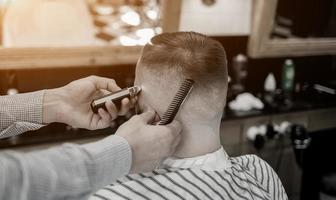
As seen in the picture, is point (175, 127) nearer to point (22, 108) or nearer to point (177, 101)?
point (177, 101)

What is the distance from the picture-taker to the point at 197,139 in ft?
4.55

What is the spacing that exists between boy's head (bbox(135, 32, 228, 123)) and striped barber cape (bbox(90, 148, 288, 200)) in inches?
6.1

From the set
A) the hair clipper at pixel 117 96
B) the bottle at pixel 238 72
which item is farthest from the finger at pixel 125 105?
the bottle at pixel 238 72

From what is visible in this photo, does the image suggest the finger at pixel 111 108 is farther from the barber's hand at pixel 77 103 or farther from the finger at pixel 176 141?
the finger at pixel 176 141

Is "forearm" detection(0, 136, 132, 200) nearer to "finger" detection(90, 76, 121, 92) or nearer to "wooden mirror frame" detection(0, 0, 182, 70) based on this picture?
"finger" detection(90, 76, 121, 92)

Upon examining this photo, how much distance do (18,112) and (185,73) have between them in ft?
1.85

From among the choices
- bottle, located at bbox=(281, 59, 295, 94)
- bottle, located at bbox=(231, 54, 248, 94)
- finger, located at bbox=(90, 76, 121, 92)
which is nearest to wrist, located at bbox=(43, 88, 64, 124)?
finger, located at bbox=(90, 76, 121, 92)

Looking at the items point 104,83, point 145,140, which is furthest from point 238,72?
point 145,140

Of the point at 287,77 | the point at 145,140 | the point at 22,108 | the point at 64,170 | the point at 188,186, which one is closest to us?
the point at 64,170

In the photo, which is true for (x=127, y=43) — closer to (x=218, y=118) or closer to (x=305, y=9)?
(x=218, y=118)

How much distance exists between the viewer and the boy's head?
128 centimetres

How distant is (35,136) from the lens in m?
2.26

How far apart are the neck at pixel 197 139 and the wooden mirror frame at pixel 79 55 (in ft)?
3.61

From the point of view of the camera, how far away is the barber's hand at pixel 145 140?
3.74 ft
